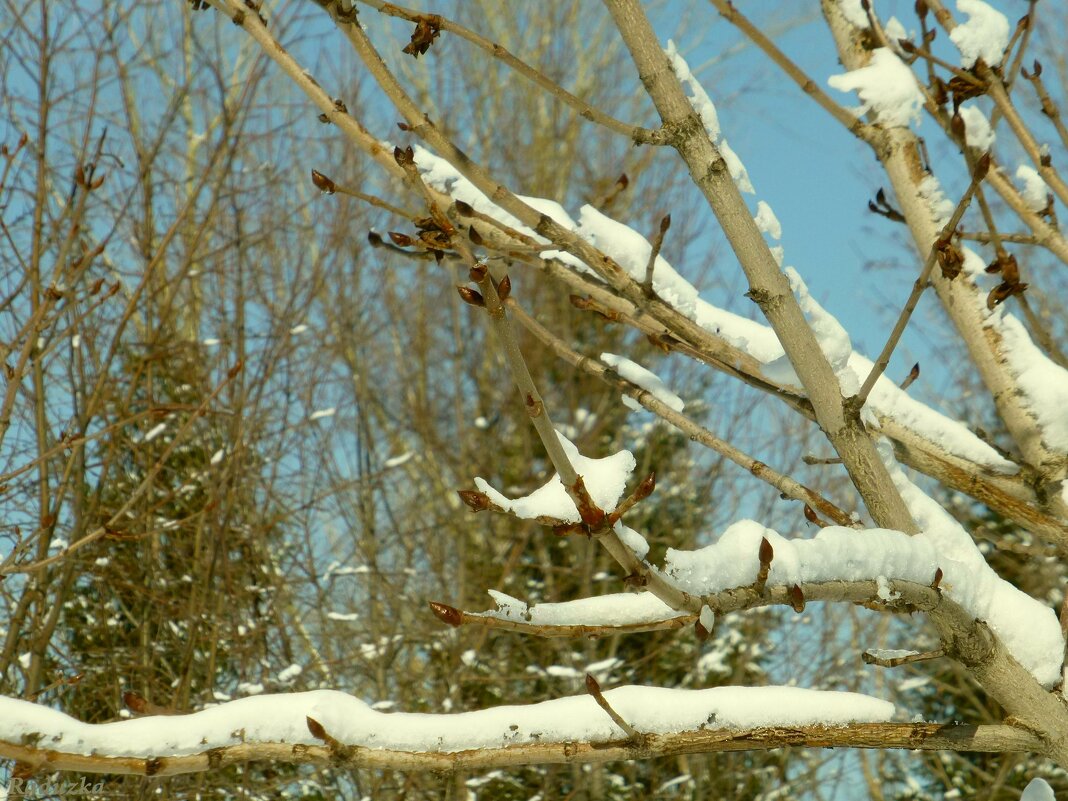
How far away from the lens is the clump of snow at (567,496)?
3.16ft

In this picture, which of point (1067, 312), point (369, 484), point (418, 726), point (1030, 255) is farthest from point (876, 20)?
point (1067, 312)

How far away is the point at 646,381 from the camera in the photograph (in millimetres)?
1700

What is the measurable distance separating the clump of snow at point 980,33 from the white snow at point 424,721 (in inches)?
44.6

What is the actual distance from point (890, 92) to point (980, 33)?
177 millimetres

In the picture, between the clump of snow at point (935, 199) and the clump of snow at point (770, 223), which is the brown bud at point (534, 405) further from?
the clump of snow at point (935, 199)

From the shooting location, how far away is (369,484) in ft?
21.3

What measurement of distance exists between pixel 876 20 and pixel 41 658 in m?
3.63

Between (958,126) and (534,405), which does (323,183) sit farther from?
(958,126)

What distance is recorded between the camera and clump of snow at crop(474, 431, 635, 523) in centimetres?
96

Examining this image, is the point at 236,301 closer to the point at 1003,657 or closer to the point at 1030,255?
the point at 1003,657

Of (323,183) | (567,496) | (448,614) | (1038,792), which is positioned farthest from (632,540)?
(1038,792)

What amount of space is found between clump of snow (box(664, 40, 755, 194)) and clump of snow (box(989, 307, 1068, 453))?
2.19 feet

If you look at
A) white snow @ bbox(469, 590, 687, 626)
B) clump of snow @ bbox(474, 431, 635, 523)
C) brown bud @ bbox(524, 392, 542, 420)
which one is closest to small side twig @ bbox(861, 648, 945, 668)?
white snow @ bbox(469, 590, 687, 626)

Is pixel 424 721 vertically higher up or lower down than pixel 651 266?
lower down
